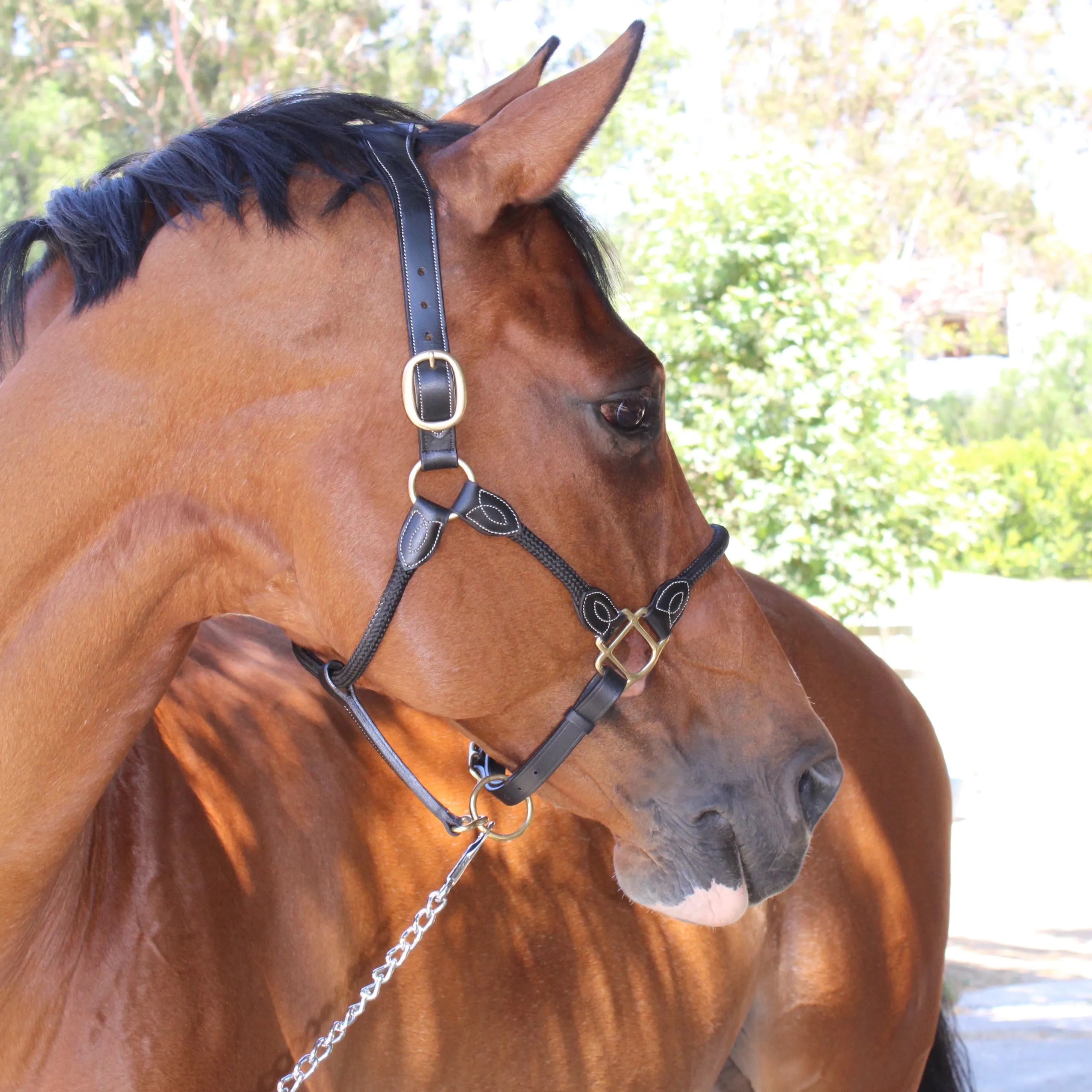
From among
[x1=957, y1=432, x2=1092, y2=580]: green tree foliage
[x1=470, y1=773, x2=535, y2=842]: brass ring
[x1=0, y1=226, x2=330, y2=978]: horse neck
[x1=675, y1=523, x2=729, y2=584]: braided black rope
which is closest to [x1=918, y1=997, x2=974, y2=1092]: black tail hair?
[x1=470, y1=773, x2=535, y2=842]: brass ring

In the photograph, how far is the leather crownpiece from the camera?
1.55 metres

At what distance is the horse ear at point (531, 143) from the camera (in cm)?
138

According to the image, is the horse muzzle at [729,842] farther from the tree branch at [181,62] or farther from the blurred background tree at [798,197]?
the tree branch at [181,62]

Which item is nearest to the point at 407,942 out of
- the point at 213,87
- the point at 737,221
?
the point at 737,221

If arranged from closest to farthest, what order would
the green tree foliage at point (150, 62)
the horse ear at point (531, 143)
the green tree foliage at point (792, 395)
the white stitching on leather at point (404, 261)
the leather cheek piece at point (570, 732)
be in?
1. the horse ear at point (531, 143)
2. the white stitching on leather at point (404, 261)
3. the leather cheek piece at point (570, 732)
4. the green tree foliage at point (792, 395)
5. the green tree foliage at point (150, 62)

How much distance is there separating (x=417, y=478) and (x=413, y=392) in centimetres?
11

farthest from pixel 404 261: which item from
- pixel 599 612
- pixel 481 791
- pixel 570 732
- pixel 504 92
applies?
pixel 481 791

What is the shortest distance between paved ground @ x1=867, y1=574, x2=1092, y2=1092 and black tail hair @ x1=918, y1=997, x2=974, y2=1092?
1704mm

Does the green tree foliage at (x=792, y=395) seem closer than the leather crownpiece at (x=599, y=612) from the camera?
No

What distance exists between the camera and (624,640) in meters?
1.61

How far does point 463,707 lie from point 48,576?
22.4 inches

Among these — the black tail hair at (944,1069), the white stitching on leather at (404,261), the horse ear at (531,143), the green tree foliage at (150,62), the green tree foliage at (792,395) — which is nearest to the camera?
the horse ear at (531,143)

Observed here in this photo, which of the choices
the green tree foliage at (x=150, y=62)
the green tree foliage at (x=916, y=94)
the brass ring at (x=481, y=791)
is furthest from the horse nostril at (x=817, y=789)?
the green tree foliage at (x=916, y=94)

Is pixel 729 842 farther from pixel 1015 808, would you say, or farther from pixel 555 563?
pixel 1015 808
